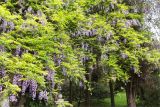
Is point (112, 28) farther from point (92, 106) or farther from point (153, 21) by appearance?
point (92, 106)

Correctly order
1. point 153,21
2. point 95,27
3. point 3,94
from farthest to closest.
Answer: point 153,21
point 95,27
point 3,94

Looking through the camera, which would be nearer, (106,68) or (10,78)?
(10,78)

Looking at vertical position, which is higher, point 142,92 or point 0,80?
point 0,80

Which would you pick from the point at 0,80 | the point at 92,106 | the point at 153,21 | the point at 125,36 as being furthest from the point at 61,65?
the point at 92,106

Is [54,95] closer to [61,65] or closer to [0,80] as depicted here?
[61,65]

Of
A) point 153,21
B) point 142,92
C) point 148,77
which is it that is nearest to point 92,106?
point 142,92

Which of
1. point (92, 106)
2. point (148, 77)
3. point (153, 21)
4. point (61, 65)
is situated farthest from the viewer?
point (92, 106)

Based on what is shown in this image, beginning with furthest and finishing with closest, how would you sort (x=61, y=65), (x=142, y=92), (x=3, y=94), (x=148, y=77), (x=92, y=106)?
(x=92, y=106)
(x=142, y=92)
(x=148, y=77)
(x=61, y=65)
(x=3, y=94)

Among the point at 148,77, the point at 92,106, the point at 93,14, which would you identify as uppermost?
the point at 93,14

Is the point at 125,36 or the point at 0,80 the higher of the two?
the point at 125,36

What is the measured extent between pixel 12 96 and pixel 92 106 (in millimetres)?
23861

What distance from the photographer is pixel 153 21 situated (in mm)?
23219

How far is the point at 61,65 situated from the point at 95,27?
4166 millimetres

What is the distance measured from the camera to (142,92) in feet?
103
